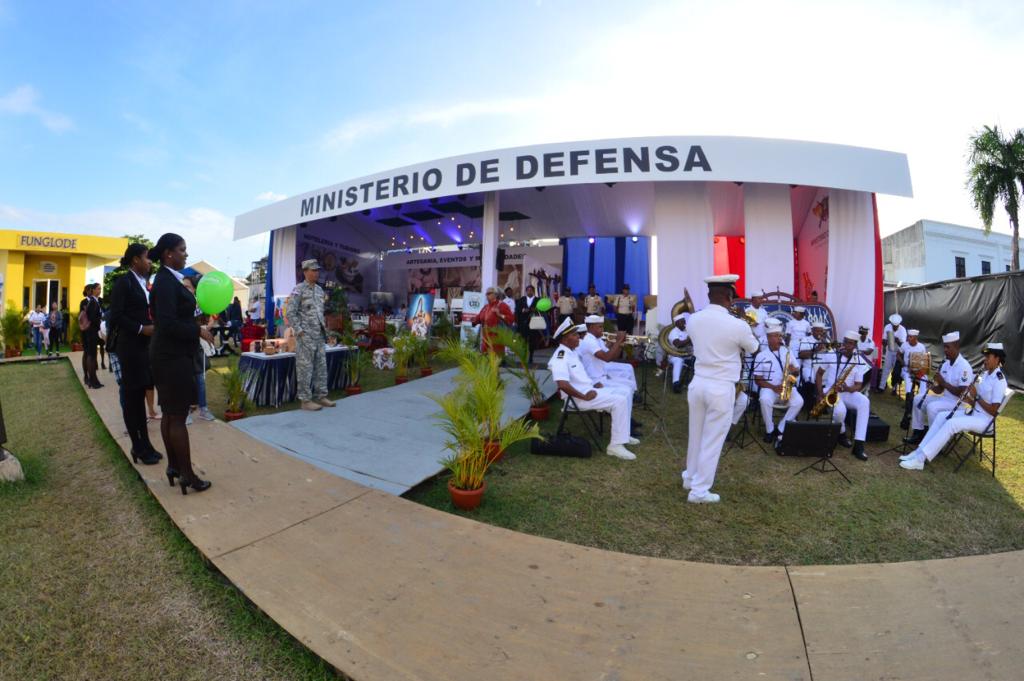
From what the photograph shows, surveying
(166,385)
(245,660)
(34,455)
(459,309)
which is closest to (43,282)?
(459,309)

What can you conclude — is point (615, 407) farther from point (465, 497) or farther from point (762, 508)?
point (465, 497)

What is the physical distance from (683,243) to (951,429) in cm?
613

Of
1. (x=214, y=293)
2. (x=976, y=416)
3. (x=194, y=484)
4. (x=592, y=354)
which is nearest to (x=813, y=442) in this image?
(x=976, y=416)

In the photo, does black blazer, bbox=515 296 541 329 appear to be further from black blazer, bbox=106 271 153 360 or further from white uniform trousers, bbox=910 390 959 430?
black blazer, bbox=106 271 153 360

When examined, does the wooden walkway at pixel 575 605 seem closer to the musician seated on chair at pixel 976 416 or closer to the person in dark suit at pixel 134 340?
the person in dark suit at pixel 134 340

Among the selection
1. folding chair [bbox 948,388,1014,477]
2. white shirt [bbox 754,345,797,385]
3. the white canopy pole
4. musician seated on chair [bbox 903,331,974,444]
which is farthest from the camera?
the white canopy pole

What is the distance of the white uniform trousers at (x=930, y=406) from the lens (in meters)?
5.11

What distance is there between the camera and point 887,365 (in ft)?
30.9

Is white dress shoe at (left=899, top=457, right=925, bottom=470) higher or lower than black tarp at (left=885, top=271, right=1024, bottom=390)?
lower

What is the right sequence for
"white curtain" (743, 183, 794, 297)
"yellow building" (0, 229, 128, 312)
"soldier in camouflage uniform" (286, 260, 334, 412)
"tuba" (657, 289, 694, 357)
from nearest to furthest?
"soldier in camouflage uniform" (286, 260, 334, 412) → "tuba" (657, 289, 694, 357) → "white curtain" (743, 183, 794, 297) → "yellow building" (0, 229, 128, 312)

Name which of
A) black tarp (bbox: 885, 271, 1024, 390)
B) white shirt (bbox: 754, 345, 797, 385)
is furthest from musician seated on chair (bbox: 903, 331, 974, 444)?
black tarp (bbox: 885, 271, 1024, 390)

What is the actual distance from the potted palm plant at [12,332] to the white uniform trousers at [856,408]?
19.7 meters

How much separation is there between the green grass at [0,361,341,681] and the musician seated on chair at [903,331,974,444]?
6.21 meters

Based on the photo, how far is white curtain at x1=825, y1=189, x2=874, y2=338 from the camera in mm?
9125
